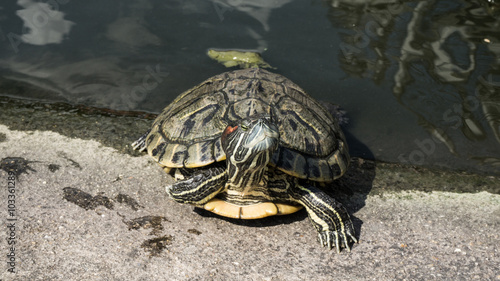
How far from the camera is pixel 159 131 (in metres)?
5.32

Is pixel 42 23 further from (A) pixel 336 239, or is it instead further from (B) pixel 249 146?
(A) pixel 336 239

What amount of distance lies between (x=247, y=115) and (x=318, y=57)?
3459 mm

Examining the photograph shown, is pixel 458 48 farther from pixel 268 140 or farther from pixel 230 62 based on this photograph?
pixel 268 140

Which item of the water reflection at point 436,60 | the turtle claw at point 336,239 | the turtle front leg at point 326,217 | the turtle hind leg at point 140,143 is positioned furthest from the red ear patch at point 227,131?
the water reflection at point 436,60

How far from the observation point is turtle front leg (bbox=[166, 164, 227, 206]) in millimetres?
4703

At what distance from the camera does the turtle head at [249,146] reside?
4.11 meters

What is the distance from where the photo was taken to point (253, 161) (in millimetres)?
4355

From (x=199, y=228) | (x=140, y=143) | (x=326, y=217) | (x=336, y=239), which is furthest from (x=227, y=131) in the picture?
(x=140, y=143)

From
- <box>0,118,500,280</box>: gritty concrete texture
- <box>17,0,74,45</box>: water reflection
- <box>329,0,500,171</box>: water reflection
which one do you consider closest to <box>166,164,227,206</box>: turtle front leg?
<box>0,118,500,280</box>: gritty concrete texture

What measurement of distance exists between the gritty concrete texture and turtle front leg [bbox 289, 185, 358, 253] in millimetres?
122

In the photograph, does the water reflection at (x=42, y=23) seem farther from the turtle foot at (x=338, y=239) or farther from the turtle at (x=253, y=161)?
the turtle foot at (x=338, y=239)

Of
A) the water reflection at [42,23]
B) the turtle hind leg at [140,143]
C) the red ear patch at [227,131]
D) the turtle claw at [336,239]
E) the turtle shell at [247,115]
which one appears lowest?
the turtle claw at [336,239]

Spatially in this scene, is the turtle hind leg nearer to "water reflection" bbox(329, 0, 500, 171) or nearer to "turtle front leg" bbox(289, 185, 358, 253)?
"turtle front leg" bbox(289, 185, 358, 253)

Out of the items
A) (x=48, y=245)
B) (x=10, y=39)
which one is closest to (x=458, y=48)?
(x=48, y=245)
